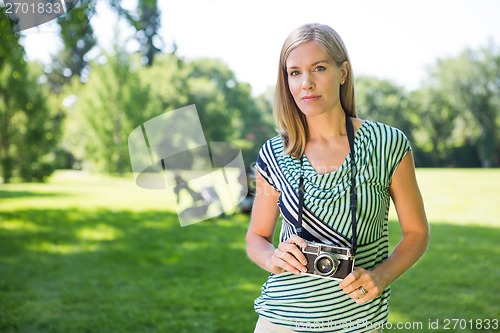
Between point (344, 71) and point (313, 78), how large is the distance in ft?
0.39

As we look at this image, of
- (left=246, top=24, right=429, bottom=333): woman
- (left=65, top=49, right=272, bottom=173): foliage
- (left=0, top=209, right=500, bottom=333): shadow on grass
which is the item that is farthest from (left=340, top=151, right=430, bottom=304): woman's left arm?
(left=65, top=49, right=272, bottom=173): foliage

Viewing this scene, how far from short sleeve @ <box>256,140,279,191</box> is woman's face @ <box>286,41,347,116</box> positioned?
0.15 m

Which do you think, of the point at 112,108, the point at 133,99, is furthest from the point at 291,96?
the point at 112,108

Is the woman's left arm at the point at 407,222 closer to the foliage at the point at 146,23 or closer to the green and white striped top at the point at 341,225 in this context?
the green and white striped top at the point at 341,225

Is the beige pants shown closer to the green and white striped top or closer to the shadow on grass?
the green and white striped top

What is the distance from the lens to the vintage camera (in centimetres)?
112

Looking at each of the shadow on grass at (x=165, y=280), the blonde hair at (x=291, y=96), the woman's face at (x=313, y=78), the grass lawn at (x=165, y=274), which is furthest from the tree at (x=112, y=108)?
the woman's face at (x=313, y=78)

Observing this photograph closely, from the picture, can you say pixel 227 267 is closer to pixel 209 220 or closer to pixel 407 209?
pixel 209 220

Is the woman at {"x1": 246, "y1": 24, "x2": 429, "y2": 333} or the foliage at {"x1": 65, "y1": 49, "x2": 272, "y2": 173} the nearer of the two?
the woman at {"x1": 246, "y1": 24, "x2": 429, "y2": 333}

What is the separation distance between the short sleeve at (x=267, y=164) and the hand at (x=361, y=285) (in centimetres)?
33

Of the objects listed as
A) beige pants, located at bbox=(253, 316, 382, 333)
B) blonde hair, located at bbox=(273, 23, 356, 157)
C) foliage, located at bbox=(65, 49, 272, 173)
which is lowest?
beige pants, located at bbox=(253, 316, 382, 333)

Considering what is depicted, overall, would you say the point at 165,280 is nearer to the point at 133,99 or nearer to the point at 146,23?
the point at 146,23

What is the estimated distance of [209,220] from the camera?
840 cm

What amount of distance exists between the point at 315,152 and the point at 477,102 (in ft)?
49.0
